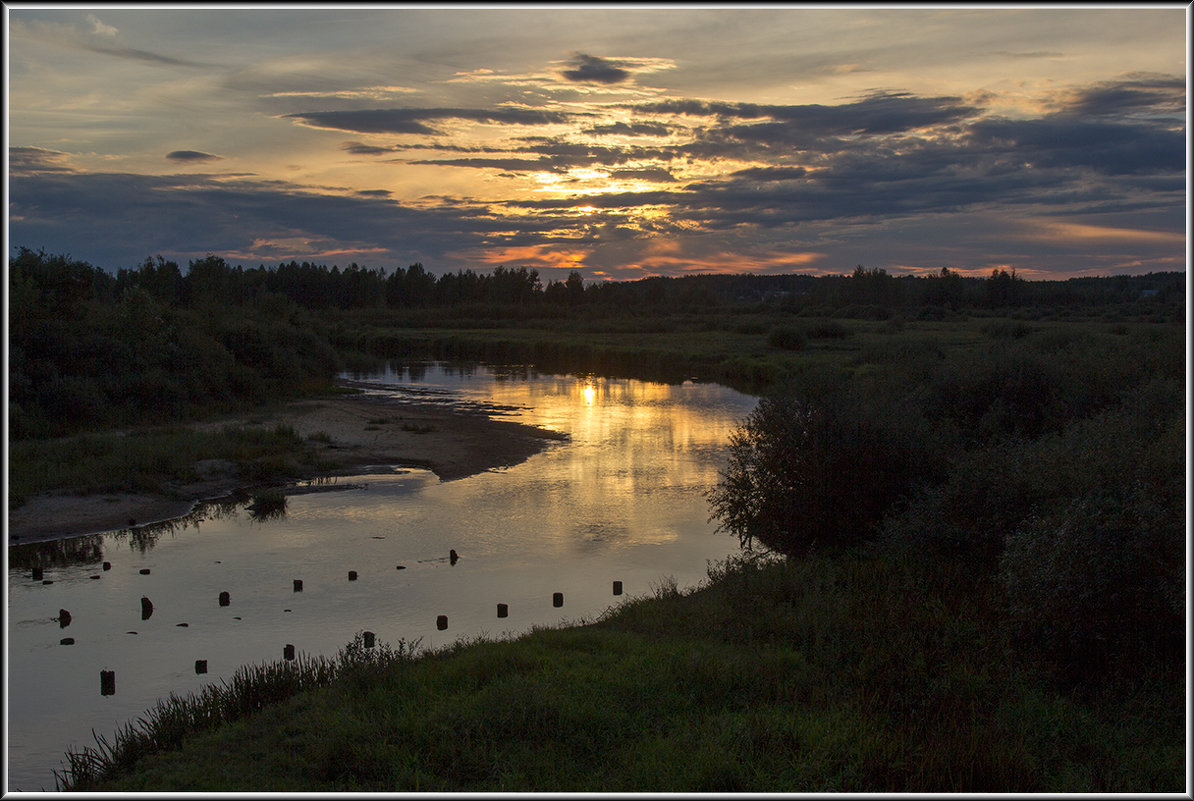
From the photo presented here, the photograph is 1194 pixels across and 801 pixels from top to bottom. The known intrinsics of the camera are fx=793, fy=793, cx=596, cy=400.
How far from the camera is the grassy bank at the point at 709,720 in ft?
20.8

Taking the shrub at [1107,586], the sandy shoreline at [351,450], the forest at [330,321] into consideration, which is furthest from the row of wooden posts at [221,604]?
the forest at [330,321]

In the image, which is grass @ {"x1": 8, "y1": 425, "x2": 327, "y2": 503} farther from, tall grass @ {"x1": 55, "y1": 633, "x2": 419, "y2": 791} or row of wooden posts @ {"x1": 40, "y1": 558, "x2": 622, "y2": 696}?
tall grass @ {"x1": 55, "y1": 633, "x2": 419, "y2": 791}

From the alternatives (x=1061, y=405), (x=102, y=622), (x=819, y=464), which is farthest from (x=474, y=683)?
(x=1061, y=405)

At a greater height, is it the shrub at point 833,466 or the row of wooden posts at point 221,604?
the shrub at point 833,466

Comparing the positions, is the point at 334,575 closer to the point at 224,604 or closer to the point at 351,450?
the point at 224,604

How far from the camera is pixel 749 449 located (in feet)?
51.5

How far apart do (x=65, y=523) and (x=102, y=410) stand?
445 inches

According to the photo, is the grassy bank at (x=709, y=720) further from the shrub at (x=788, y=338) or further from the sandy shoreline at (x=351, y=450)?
the shrub at (x=788, y=338)

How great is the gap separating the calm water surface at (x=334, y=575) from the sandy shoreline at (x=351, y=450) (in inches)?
34.7

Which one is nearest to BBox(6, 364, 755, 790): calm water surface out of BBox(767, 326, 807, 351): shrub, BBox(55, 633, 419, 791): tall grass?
BBox(55, 633, 419, 791): tall grass

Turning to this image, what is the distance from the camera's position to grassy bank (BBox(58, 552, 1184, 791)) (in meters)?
6.34

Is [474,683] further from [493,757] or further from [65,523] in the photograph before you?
[65,523]

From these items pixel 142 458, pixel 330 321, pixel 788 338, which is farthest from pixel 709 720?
pixel 330 321

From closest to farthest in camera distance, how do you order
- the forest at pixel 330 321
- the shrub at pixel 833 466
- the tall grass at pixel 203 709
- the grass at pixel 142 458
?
the tall grass at pixel 203 709
the shrub at pixel 833 466
the grass at pixel 142 458
the forest at pixel 330 321
